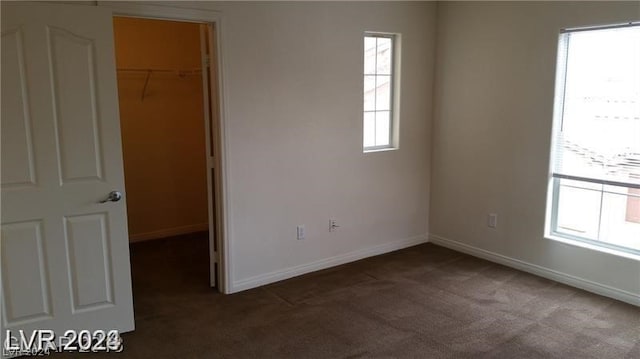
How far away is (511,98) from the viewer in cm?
445

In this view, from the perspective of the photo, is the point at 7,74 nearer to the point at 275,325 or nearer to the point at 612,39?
the point at 275,325

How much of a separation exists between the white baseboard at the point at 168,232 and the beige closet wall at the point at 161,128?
0.4 inches

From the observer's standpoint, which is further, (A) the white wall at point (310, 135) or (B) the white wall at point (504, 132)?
(B) the white wall at point (504, 132)

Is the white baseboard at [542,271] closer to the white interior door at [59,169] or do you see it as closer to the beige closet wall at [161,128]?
the beige closet wall at [161,128]

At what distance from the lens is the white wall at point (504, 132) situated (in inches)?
159

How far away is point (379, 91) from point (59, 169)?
9.55ft

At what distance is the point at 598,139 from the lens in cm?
395

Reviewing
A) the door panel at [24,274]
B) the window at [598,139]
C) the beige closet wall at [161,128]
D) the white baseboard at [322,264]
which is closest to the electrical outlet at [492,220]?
the window at [598,139]

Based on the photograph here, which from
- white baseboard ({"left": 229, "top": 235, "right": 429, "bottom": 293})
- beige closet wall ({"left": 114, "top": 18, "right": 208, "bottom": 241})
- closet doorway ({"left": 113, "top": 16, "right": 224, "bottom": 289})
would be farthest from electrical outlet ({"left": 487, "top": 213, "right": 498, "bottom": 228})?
beige closet wall ({"left": 114, "top": 18, "right": 208, "bottom": 241})

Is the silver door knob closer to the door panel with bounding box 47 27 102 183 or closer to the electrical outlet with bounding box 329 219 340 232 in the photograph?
the door panel with bounding box 47 27 102 183

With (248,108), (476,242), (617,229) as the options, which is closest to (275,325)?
(248,108)

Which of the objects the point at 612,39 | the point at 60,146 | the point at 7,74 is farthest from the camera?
the point at 612,39

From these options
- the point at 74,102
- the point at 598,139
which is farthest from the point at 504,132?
the point at 74,102

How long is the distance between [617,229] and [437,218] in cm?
172
